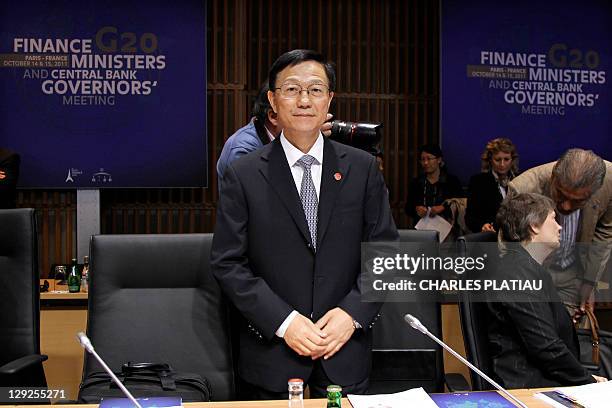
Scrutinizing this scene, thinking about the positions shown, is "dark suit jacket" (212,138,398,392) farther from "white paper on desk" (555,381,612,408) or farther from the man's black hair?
"white paper on desk" (555,381,612,408)

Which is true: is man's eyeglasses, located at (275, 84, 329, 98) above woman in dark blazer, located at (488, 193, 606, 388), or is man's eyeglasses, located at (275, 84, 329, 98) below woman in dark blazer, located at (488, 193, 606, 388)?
above

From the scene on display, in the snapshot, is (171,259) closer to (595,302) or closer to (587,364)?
(587,364)

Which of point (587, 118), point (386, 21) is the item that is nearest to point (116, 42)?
point (386, 21)

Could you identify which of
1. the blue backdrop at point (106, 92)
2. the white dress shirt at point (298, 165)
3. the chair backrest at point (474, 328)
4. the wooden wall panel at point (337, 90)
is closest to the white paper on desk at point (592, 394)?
the chair backrest at point (474, 328)

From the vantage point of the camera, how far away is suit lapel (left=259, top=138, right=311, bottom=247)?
192 centimetres

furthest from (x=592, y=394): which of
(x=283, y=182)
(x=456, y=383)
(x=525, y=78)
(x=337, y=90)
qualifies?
(x=337, y=90)

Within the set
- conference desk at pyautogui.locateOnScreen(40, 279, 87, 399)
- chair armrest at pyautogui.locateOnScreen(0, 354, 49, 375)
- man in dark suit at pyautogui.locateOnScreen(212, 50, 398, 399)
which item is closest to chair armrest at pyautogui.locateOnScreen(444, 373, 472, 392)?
man in dark suit at pyautogui.locateOnScreen(212, 50, 398, 399)

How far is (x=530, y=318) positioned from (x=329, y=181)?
68 centimetres

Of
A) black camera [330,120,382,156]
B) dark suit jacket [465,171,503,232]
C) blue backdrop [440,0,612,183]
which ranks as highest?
blue backdrop [440,0,612,183]

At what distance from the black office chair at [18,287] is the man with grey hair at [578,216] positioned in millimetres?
1556

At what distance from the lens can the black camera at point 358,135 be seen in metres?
2.45

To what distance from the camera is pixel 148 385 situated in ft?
5.86

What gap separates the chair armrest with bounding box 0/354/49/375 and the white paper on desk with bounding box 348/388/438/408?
922mm

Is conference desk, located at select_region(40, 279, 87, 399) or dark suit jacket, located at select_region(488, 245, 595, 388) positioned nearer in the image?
dark suit jacket, located at select_region(488, 245, 595, 388)
